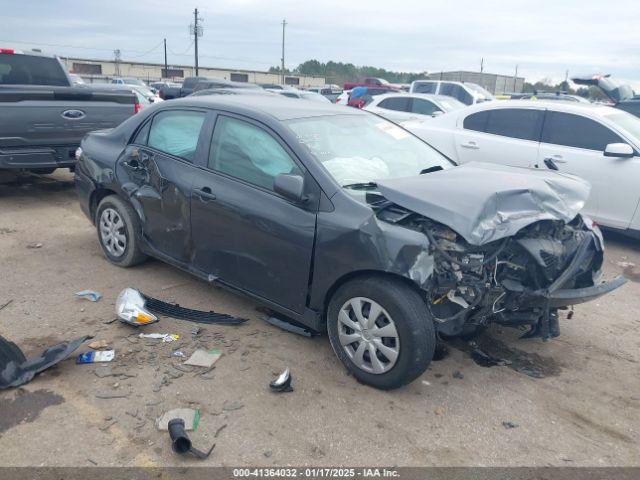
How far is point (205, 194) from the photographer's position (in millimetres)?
4172

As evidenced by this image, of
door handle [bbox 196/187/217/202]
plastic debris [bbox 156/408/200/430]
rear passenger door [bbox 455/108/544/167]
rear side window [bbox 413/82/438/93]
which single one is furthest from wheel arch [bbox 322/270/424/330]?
rear side window [bbox 413/82/438/93]

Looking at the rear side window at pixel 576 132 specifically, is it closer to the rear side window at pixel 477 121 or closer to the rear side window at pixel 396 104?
the rear side window at pixel 477 121

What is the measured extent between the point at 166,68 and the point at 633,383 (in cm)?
6993

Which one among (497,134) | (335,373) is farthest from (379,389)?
(497,134)

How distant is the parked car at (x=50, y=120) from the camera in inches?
265

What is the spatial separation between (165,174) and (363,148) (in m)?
1.66

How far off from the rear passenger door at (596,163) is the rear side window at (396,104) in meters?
6.72

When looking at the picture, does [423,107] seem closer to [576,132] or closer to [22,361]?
[576,132]

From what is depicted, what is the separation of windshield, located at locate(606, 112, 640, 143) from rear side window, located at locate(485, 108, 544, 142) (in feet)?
2.78

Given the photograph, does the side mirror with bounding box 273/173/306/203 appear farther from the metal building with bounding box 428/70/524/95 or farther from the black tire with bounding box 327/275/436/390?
the metal building with bounding box 428/70/524/95

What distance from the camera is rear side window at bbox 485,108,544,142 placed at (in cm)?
721

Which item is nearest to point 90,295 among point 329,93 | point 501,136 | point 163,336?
point 163,336

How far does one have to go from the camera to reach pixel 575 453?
2.97m

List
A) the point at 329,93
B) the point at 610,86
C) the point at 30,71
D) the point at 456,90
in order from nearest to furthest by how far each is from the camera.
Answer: the point at 30,71
the point at 610,86
the point at 456,90
the point at 329,93
